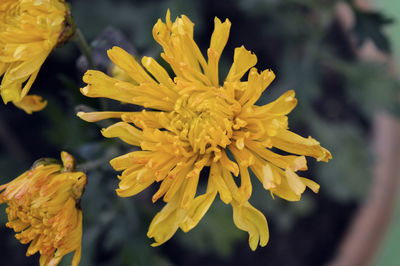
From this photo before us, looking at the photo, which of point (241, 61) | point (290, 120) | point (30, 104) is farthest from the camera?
point (290, 120)

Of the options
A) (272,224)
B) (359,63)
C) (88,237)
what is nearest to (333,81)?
(359,63)

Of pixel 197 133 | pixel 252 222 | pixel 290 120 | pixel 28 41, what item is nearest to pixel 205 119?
pixel 197 133

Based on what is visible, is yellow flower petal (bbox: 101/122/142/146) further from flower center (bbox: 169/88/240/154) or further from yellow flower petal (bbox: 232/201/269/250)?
yellow flower petal (bbox: 232/201/269/250)

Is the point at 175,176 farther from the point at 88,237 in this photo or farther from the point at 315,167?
the point at 315,167

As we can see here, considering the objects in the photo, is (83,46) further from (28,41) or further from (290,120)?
(290,120)

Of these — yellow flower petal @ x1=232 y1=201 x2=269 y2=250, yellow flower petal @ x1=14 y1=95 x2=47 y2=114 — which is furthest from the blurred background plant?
yellow flower petal @ x1=232 y1=201 x2=269 y2=250
